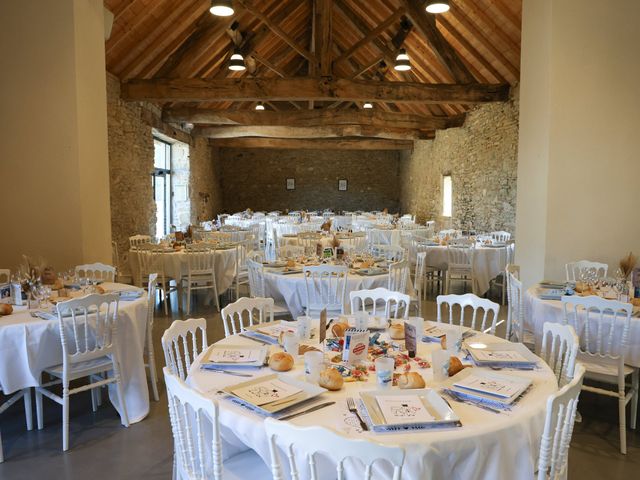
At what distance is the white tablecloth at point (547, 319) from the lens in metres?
3.40

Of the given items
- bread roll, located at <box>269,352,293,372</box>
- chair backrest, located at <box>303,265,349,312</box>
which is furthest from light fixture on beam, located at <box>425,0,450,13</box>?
bread roll, located at <box>269,352,293,372</box>

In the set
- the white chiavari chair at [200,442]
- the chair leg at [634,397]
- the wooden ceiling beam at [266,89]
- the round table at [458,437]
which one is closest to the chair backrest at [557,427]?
the round table at [458,437]

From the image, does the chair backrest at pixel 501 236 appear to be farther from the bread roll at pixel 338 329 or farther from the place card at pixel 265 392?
the place card at pixel 265 392

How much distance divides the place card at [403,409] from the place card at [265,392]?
366 millimetres

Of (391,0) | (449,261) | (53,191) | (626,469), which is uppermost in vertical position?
(391,0)

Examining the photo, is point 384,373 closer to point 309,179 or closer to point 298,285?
point 298,285

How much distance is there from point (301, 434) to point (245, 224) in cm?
1255

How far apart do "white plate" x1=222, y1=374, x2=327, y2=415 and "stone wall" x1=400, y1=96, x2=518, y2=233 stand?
8975 millimetres

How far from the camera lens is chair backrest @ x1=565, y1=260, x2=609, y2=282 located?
501 cm

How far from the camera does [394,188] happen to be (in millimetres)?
20594

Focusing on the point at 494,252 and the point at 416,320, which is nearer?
the point at 416,320

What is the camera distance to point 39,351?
3.32 metres

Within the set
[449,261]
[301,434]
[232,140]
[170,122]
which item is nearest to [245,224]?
[170,122]

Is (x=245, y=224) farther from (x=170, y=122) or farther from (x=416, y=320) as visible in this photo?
(x=416, y=320)
